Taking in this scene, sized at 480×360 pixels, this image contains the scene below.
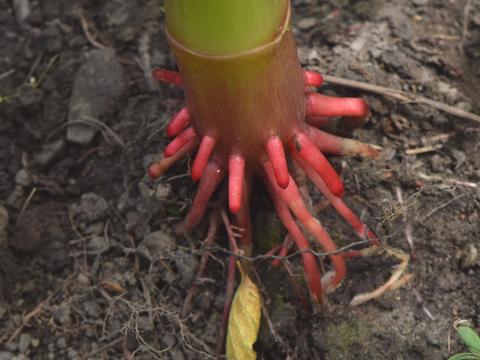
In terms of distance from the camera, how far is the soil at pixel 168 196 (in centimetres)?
176

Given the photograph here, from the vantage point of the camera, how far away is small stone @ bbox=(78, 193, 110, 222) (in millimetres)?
2025

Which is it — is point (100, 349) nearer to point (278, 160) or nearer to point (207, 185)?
point (207, 185)

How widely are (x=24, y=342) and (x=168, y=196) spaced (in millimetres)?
609

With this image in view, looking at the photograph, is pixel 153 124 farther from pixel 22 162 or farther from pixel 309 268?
pixel 309 268

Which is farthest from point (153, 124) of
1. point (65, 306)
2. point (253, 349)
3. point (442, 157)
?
point (442, 157)

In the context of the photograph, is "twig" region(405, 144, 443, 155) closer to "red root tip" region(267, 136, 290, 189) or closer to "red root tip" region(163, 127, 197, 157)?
"red root tip" region(267, 136, 290, 189)

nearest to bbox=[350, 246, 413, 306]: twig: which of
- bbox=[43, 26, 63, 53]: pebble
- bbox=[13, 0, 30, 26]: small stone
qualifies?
bbox=[43, 26, 63, 53]: pebble

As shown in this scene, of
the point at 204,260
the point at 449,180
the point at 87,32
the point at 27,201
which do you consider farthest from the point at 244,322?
the point at 87,32

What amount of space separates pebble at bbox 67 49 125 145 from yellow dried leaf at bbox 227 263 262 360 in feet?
2.61

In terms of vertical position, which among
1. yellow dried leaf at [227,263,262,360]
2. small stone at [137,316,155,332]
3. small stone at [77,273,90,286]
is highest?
yellow dried leaf at [227,263,262,360]

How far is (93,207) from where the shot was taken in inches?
80.1

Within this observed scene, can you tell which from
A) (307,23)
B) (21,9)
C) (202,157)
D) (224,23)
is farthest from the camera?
(21,9)

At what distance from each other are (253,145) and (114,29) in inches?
40.1

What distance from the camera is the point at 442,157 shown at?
196 centimetres
